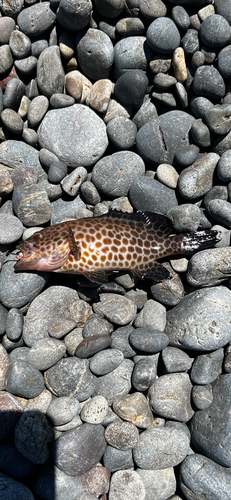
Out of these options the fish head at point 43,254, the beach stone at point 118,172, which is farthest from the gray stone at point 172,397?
the beach stone at point 118,172

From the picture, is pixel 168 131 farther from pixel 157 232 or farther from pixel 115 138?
pixel 157 232

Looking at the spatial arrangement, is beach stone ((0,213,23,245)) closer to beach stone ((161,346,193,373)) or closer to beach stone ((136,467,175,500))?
beach stone ((161,346,193,373))

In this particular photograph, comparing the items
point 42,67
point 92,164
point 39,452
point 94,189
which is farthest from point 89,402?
point 42,67

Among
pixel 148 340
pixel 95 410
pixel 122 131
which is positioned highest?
pixel 122 131

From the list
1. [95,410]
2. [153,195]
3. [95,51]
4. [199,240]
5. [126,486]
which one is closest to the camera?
[126,486]

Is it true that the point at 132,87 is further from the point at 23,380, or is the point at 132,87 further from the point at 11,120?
the point at 23,380

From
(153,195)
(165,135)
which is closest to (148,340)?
(153,195)

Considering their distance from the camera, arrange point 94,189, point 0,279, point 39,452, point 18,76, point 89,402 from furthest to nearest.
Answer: point 18,76
point 94,189
point 0,279
point 89,402
point 39,452

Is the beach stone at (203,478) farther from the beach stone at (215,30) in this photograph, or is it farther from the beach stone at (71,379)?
the beach stone at (215,30)
